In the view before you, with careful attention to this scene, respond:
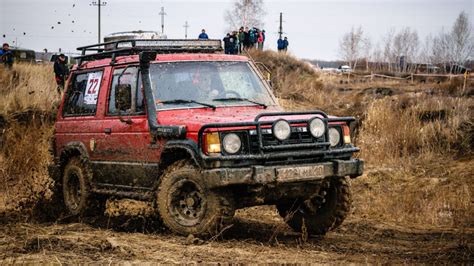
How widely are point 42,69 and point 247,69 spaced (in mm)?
16299

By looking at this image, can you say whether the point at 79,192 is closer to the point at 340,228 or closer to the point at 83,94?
the point at 83,94

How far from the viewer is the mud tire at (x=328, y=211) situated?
7387 mm

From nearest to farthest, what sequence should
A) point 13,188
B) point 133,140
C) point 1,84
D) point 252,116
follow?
point 252,116, point 133,140, point 13,188, point 1,84

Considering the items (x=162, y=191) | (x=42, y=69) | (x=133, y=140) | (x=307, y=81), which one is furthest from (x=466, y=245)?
(x=307, y=81)

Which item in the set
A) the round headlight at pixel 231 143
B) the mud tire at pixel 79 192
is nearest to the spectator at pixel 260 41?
the mud tire at pixel 79 192

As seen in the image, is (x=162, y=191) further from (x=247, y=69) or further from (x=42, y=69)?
(x=42, y=69)

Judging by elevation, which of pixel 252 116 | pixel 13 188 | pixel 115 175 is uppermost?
pixel 252 116

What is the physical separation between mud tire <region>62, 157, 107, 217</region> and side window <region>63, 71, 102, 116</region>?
2.12 feet

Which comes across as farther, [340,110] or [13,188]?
[340,110]

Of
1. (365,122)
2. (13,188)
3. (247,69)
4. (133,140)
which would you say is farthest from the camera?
(365,122)

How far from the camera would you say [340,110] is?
2359 centimetres

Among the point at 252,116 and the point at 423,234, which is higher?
the point at 252,116

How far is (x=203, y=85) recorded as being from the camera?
25.2 feet

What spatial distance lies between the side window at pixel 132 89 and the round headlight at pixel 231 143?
137cm
